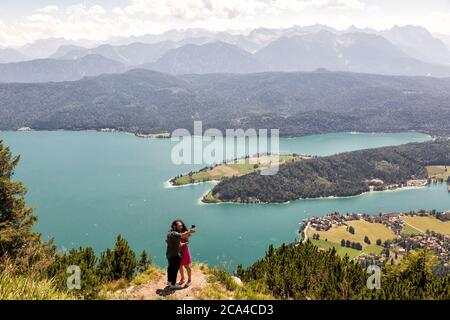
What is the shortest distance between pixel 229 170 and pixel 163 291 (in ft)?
543

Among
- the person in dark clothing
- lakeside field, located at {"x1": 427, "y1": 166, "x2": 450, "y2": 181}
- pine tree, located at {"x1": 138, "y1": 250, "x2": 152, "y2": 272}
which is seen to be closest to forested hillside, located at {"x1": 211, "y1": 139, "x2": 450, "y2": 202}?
lakeside field, located at {"x1": 427, "y1": 166, "x2": 450, "y2": 181}

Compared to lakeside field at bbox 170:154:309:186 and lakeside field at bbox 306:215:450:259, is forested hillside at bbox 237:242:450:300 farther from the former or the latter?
lakeside field at bbox 170:154:309:186

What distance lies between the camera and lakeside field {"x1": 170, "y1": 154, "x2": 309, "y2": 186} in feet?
551

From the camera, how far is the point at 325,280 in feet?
46.6

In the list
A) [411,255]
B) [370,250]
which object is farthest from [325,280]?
[370,250]

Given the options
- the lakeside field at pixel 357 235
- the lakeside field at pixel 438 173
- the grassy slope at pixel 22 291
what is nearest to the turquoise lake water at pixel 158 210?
the lakeside field at pixel 357 235

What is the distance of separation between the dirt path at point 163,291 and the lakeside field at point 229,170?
5880 inches

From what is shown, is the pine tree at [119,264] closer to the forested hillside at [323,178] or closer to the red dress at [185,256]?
the red dress at [185,256]

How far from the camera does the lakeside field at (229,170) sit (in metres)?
168

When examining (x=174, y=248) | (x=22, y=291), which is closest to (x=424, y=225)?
(x=174, y=248)

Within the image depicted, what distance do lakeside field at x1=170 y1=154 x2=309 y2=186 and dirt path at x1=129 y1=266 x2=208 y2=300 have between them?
14935 centimetres
